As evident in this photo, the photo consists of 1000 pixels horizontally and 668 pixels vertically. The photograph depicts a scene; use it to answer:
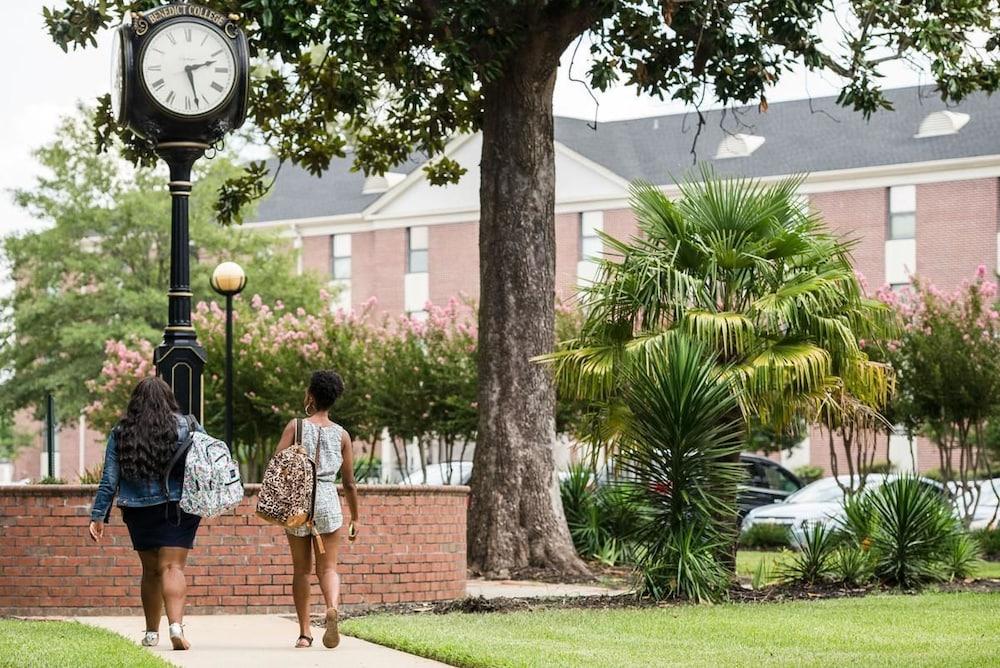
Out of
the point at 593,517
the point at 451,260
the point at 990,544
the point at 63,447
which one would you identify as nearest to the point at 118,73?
the point at 593,517

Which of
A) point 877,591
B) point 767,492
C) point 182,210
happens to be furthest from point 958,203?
point 182,210

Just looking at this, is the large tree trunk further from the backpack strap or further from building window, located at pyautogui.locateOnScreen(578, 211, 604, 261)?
building window, located at pyautogui.locateOnScreen(578, 211, 604, 261)

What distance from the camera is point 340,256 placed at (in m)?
54.9

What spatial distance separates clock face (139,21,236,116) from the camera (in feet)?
36.3

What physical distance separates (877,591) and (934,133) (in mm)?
34425

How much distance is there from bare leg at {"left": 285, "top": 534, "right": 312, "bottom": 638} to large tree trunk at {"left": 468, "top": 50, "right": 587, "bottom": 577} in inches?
266

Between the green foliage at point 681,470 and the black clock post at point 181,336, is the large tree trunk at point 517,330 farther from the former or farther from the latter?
the black clock post at point 181,336

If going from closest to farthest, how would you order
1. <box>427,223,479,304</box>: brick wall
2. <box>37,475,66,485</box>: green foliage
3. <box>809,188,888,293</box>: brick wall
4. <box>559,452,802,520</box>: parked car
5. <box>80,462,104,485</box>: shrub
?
<box>37,475,66,485</box>: green foliage
<box>80,462,104,485</box>: shrub
<box>559,452,802,520</box>: parked car
<box>809,188,888,293</box>: brick wall
<box>427,223,479,304</box>: brick wall

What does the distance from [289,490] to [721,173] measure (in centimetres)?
4075

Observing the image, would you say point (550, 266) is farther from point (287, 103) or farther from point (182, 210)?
point (182, 210)

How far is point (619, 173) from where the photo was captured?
4972 cm

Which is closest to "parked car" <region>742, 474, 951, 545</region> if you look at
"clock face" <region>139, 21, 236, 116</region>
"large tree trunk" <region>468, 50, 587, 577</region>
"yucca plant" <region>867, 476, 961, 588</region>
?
"large tree trunk" <region>468, 50, 587, 577</region>

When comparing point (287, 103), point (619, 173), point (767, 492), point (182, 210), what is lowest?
point (767, 492)

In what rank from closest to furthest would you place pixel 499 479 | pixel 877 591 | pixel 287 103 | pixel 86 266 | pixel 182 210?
pixel 182 210
pixel 877 591
pixel 499 479
pixel 287 103
pixel 86 266
